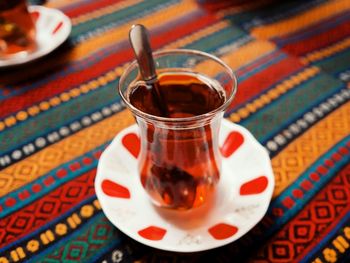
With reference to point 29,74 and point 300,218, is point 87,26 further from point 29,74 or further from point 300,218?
point 300,218

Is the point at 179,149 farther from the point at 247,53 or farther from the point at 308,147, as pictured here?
the point at 247,53

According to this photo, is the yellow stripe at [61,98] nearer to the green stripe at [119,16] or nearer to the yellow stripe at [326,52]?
the green stripe at [119,16]

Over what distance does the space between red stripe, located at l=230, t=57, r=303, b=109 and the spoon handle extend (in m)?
0.22

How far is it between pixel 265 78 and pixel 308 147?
17cm

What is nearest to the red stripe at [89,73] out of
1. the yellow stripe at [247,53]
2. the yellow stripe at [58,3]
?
the yellow stripe at [247,53]

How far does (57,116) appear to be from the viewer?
0.60m

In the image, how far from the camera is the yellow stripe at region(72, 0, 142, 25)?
0.81 metres

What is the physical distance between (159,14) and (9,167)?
1.53 feet

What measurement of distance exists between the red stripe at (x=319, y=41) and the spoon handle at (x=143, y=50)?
1.48 ft

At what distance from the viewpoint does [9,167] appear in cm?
52

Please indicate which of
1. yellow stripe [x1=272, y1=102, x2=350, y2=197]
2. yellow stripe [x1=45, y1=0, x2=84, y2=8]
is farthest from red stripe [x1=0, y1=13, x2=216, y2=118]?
yellow stripe [x1=272, y1=102, x2=350, y2=197]

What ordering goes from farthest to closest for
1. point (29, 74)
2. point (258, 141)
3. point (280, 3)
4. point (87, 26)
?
point (280, 3)
point (87, 26)
point (29, 74)
point (258, 141)

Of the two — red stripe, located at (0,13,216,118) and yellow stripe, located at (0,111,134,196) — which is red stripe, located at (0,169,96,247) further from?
red stripe, located at (0,13,216,118)

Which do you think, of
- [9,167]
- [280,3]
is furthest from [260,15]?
[9,167]
